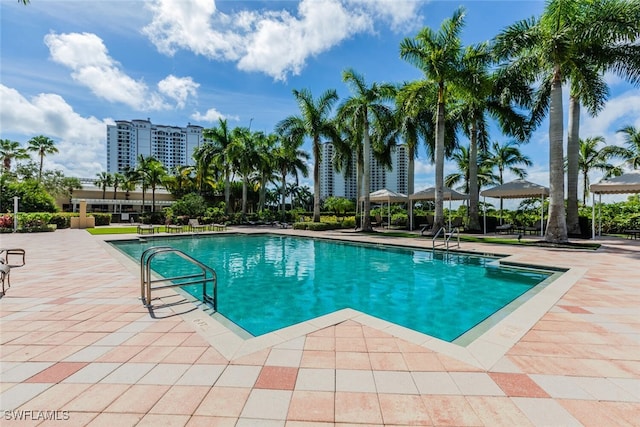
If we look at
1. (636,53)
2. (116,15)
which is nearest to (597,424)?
(116,15)

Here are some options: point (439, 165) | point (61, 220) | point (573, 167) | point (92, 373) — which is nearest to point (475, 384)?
point (92, 373)

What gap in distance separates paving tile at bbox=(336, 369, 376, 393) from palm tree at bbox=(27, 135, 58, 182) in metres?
46.6

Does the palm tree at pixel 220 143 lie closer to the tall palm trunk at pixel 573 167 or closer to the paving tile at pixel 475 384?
the tall palm trunk at pixel 573 167

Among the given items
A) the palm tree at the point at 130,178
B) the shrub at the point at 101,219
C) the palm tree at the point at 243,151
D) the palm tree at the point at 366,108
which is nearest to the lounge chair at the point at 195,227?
the palm tree at the point at 243,151

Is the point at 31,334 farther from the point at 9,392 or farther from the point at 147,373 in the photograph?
the point at 147,373

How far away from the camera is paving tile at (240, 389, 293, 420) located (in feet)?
7.13

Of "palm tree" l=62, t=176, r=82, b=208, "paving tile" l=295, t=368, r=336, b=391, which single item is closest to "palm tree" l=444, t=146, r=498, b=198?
"paving tile" l=295, t=368, r=336, b=391

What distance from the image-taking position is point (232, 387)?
2.54 meters

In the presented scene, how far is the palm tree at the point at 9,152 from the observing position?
32.7 m

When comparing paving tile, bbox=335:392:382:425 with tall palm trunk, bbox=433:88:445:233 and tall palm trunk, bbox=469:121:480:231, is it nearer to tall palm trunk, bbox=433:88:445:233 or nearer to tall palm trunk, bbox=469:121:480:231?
tall palm trunk, bbox=433:88:445:233

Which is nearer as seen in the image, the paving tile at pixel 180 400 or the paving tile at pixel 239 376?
the paving tile at pixel 180 400

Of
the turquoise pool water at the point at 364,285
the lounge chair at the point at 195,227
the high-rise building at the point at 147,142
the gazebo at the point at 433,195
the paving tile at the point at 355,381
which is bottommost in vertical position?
the turquoise pool water at the point at 364,285

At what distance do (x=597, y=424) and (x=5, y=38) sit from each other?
13272mm

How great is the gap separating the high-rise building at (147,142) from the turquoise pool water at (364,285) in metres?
85.7
